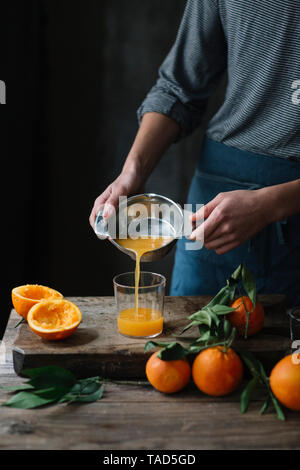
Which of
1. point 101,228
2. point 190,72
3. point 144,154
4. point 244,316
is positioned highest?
point 190,72

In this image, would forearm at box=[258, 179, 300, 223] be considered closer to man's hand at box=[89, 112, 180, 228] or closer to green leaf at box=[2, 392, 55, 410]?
man's hand at box=[89, 112, 180, 228]

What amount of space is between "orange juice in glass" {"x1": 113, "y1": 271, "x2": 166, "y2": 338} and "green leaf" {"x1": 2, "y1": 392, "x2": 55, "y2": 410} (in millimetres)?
288

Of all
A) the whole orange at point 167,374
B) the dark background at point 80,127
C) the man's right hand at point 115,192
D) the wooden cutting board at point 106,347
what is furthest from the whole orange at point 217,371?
the dark background at point 80,127

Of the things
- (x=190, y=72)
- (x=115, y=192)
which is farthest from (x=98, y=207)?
(x=190, y=72)

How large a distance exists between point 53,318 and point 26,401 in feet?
0.91

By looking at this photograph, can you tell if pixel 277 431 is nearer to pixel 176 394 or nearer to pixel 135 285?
pixel 176 394

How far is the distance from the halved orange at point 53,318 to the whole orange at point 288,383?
476 millimetres

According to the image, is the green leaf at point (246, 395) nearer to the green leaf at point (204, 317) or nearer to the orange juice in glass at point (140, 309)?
the green leaf at point (204, 317)

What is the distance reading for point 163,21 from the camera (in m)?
2.87

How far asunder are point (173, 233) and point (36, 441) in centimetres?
63

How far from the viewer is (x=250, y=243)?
5.63ft

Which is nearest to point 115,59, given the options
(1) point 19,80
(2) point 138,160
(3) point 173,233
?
(1) point 19,80

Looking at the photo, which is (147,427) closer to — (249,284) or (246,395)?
(246,395)

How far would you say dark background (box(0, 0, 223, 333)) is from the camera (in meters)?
2.72
